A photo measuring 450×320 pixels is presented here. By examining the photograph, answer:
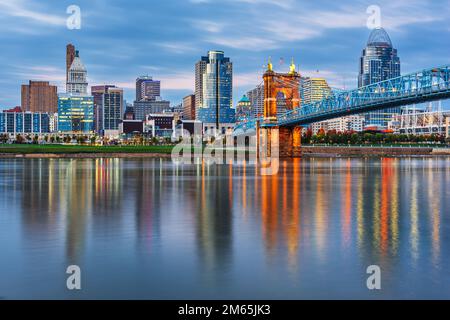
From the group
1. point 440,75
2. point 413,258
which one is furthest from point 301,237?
point 440,75

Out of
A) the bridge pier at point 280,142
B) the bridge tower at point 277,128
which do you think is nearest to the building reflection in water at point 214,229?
the bridge pier at point 280,142

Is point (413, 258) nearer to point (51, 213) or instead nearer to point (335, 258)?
point (335, 258)

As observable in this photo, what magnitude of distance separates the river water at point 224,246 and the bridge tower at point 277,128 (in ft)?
208

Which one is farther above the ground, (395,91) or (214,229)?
(395,91)

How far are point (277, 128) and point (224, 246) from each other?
7781 centimetres

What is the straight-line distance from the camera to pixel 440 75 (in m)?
60.2

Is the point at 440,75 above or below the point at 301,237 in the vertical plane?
above

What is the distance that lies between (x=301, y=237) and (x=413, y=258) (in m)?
3.39

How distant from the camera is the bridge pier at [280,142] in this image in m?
88.8

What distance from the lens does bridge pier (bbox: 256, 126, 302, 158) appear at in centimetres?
8875

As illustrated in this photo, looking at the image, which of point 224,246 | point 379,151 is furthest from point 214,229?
point 379,151

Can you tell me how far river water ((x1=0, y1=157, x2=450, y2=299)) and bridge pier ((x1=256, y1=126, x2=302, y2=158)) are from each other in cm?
6231

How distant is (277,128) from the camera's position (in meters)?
90.9

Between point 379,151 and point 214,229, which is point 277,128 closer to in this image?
point 379,151
